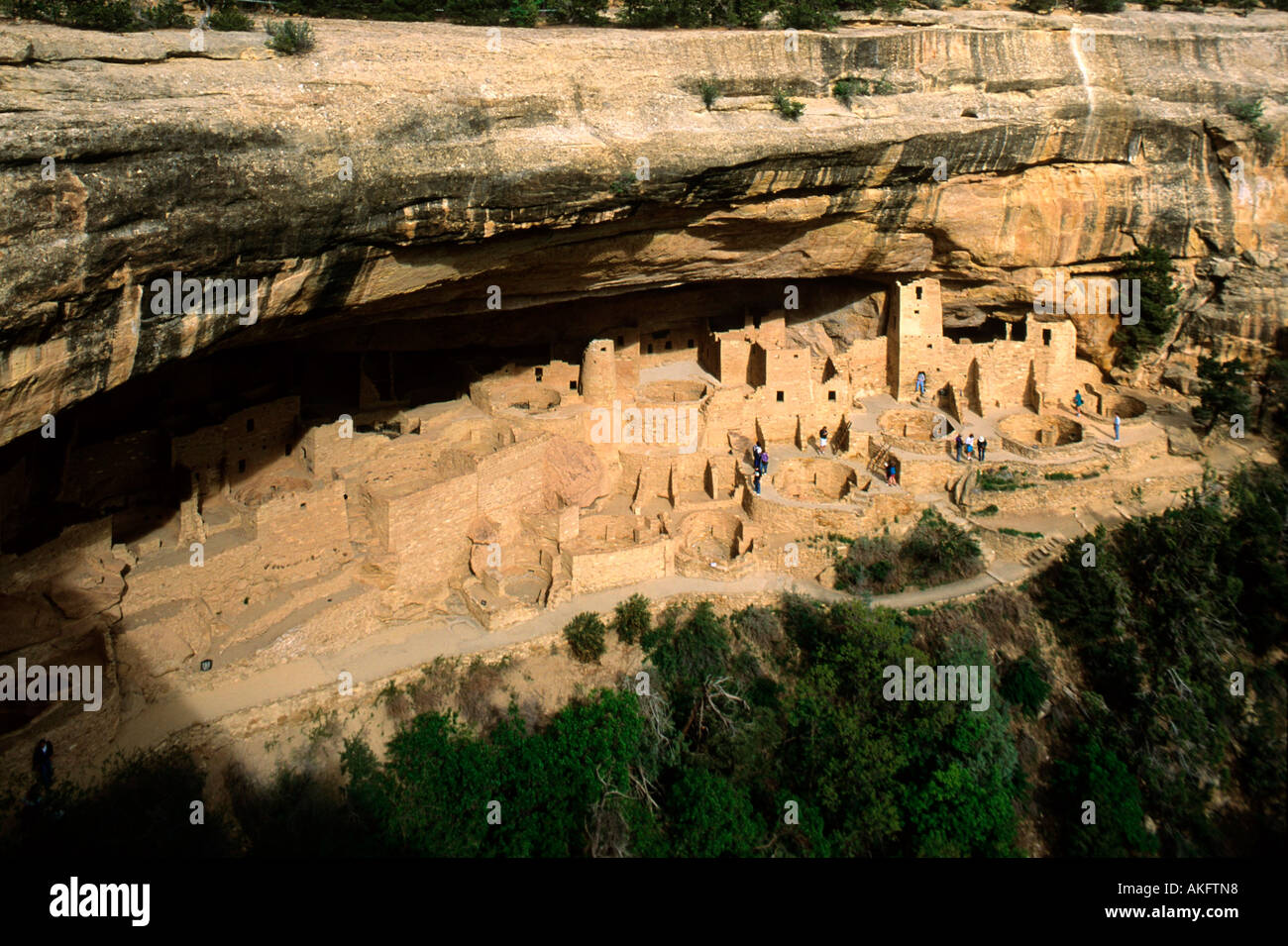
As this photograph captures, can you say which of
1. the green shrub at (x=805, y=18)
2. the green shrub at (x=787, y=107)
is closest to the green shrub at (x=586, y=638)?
the green shrub at (x=787, y=107)

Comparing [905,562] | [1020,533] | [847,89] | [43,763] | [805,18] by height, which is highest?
[805,18]

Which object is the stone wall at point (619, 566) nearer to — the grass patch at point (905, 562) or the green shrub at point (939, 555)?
the grass patch at point (905, 562)

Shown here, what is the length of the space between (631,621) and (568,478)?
3.18 metres

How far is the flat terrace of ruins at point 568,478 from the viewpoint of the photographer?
51.0 ft

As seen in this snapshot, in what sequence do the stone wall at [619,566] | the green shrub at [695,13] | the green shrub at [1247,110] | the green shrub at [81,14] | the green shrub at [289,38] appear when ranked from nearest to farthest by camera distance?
the green shrub at [81,14] → the green shrub at [289,38] → the stone wall at [619,566] → the green shrub at [695,13] → the green shrub at [1247,110]

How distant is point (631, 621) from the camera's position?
17.3 metres

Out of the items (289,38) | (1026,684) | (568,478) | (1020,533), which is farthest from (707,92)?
(1026,684)

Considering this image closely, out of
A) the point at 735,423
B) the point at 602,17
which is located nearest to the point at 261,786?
the point at 735,423

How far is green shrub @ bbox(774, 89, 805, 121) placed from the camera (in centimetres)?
1671

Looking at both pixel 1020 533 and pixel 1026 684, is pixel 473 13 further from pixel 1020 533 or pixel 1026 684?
pixel 1026 684

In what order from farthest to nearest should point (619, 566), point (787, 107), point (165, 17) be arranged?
point (619, 566), point (787, 107), point (165, 17)

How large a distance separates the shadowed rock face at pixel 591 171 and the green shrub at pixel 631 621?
5.80 m
